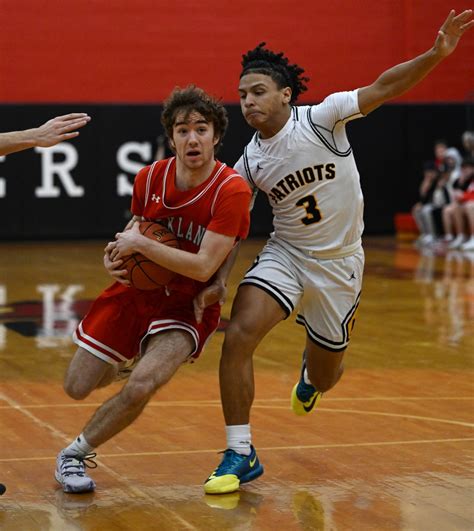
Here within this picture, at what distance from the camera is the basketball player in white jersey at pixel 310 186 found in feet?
20.6

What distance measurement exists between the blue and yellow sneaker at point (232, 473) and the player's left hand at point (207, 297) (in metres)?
0.69

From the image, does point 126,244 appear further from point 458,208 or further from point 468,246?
point 458,208

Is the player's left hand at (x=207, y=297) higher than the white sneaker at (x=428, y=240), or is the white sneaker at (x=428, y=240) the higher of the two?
the player's left hand at (x=207, y=297)

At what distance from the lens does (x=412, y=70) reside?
619 cm

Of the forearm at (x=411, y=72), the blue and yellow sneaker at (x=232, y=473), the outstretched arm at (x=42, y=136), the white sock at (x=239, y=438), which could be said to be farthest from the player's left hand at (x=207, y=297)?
the forearm at (x=411, y=72)

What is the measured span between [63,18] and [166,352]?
16.4 meters

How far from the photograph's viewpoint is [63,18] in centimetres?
2119

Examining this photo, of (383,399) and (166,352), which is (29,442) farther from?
(383,399)

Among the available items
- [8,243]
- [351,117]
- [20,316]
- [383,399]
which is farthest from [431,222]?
[351,117]

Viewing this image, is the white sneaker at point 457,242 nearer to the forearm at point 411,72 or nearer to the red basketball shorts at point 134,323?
the forearm at point 411,72

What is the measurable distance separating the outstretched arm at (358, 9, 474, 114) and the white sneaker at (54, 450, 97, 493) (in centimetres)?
233

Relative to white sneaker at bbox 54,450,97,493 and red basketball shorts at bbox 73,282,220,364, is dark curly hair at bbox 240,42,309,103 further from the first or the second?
white sneaker at bbox 54,450,97,493

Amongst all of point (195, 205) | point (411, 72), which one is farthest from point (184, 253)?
point (411, 72)

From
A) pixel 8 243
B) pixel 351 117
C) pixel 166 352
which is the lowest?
pixel 8 243
